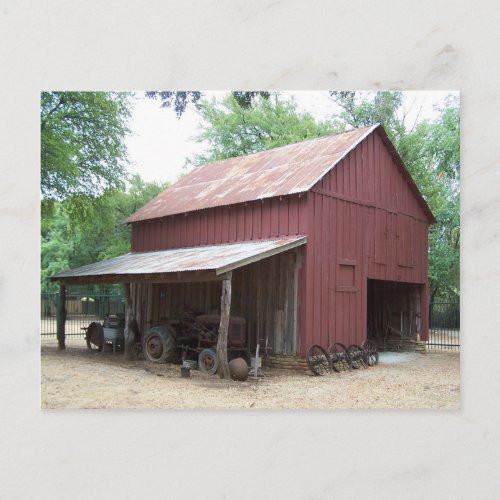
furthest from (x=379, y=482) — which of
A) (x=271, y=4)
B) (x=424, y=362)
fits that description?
(x=271, y=4)

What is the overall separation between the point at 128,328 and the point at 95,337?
4.42 feet

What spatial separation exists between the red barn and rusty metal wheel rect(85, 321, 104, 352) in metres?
0.71

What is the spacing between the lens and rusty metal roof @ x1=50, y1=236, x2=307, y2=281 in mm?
9359

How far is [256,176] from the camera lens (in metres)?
11.6

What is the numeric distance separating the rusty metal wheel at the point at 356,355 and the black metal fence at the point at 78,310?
12.0 feet

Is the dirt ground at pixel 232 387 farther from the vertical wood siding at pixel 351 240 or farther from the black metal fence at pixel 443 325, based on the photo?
the vertical wood siding at pixel 351 240

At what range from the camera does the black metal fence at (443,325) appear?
7.89 metres

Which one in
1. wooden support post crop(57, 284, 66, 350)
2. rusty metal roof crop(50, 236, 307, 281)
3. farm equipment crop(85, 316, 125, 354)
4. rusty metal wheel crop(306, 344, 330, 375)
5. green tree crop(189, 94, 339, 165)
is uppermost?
green tree crop(189, 94, 339, 165)

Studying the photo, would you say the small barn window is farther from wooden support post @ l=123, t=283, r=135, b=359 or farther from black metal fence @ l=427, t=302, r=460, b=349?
wooden support post @ l=123, t=283, r=135, b=359

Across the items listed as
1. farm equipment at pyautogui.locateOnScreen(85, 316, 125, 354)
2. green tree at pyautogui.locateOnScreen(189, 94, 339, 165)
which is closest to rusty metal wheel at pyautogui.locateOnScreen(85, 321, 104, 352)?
farm equipment at pyautogui.locateOnScreen(85, 316, 125, 354)

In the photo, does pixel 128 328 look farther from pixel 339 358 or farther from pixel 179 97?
pixel 179 97

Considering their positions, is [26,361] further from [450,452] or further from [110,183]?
[450,452]

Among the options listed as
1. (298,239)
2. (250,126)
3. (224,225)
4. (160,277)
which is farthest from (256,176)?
(160,277)

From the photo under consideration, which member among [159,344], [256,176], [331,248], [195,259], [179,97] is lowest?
[159,344]
